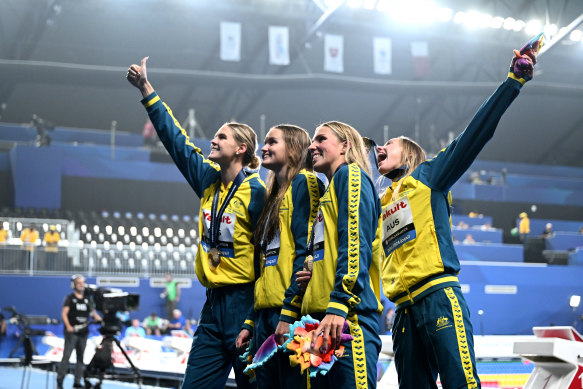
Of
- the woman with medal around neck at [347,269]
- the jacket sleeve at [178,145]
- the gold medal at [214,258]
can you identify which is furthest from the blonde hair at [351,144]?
the jacket sleeve at [178,145]

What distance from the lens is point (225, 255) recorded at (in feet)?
11.5

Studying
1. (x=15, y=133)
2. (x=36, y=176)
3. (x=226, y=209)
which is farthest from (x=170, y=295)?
(x=226, y=209)

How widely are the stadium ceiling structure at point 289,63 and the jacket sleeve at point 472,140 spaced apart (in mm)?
17755

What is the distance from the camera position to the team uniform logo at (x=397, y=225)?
3.34 metres

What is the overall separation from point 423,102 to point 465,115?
68.5 inches

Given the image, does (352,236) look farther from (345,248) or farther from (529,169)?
(529,169)

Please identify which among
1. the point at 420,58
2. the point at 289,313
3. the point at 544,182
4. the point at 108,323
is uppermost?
the point at 420,58

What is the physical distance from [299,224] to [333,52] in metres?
A: 21.4

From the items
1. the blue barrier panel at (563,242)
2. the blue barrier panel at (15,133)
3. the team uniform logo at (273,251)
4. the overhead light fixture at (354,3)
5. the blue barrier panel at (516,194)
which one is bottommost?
the blue barrier panel at (563,242)

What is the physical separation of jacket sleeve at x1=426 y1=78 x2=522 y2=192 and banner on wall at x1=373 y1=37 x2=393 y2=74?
21012 millimetres

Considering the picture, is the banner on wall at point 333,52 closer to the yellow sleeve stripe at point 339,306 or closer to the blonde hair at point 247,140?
the blonde hair at point 247,140

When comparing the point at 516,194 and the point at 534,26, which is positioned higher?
the point at 534,26

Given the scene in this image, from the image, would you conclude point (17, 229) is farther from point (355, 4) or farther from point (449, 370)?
point (449, 370)

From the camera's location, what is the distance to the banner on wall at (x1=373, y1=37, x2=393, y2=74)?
943 inches
